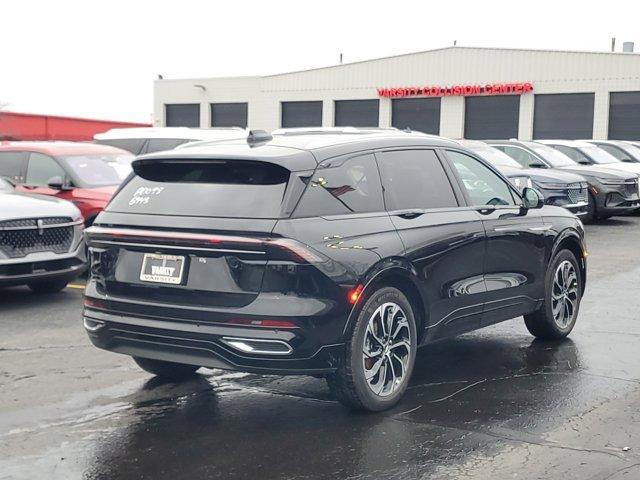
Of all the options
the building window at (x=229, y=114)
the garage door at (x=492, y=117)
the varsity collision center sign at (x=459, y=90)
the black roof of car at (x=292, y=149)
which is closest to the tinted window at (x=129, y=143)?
the black roof of car at (x=292, y=149)

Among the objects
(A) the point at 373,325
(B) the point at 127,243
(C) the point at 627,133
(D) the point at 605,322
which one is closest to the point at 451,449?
(A) the point at 373,325

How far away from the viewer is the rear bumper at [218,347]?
5336 mm

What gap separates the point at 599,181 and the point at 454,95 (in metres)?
25.2

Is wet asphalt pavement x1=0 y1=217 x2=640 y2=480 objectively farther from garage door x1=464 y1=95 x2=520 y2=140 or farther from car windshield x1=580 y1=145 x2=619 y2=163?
garage door x1=464 y1=95 x2=520 y2=140

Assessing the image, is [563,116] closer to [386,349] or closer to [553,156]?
[553,156]

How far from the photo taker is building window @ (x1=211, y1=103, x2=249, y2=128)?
51181mm

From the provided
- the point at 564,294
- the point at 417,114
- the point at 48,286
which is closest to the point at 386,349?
the point at 564,294

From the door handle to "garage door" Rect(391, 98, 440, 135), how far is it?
3869cm

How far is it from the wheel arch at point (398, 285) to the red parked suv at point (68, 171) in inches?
273

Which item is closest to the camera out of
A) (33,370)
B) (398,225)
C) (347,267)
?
(347,267)

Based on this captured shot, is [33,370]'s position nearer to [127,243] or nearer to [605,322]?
[127,243]

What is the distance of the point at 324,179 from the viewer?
5824 mm

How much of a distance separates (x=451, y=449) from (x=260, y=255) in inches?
59.3

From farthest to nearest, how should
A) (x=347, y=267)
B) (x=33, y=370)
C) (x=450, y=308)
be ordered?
1. (x=33, y=370)
2. (x=450, y=308)
3. (x=347, y=267)
